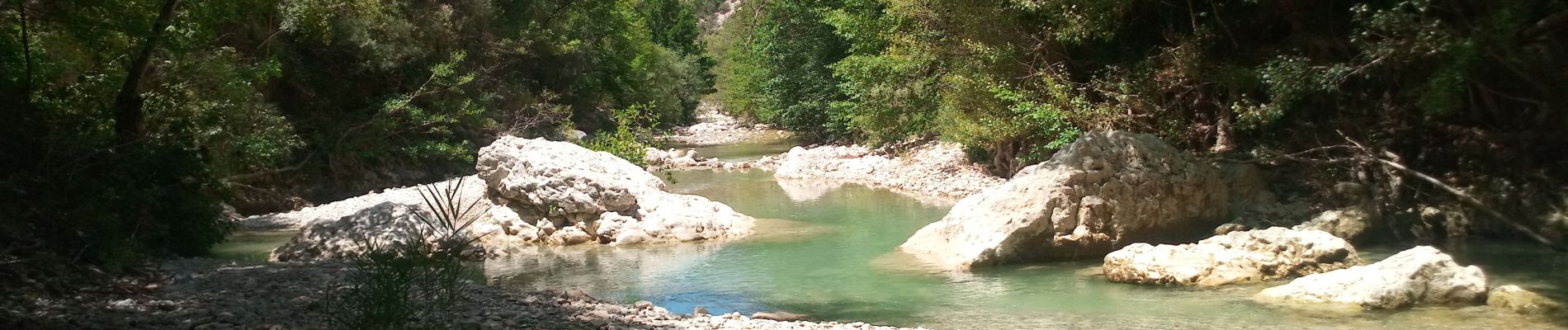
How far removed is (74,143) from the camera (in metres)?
9.27

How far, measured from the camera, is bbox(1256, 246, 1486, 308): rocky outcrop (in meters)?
8.88

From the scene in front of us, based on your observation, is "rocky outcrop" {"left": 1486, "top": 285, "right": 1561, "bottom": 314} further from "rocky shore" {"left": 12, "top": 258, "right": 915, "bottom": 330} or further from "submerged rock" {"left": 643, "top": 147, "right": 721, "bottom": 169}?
"submerged rock" {"left": 643, "top": 147, "right": 721, "bottom": 169}

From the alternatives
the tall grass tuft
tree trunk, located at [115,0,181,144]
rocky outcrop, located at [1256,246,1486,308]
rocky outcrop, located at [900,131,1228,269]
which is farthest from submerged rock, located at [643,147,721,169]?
the tall grass tuft

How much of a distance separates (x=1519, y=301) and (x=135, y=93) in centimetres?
1368

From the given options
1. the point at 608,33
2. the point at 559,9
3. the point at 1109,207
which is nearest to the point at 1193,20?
the point at 1109,207

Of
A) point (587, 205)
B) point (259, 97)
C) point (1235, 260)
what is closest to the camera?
point (1235, 260)

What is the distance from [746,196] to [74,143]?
44.6ft

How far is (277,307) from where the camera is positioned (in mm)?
7199

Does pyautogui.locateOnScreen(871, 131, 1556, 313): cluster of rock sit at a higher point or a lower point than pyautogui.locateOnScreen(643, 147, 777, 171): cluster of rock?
lower

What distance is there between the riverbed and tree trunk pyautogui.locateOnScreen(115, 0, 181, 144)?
2047 millimetres

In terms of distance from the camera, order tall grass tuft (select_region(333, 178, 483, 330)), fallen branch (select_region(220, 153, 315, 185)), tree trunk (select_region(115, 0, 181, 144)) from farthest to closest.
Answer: fallen branch (select_region(220, 153, 315, 185)) → tree trunk (select_region(115, 0, 181, 144)) → tall grass tuft (select_region(333, 178, 483, 330))

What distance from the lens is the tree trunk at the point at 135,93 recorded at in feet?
37.3

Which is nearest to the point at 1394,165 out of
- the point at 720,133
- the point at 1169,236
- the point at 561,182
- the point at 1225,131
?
the point at 1225,131

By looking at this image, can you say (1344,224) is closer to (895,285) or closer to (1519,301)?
(1519,301)
